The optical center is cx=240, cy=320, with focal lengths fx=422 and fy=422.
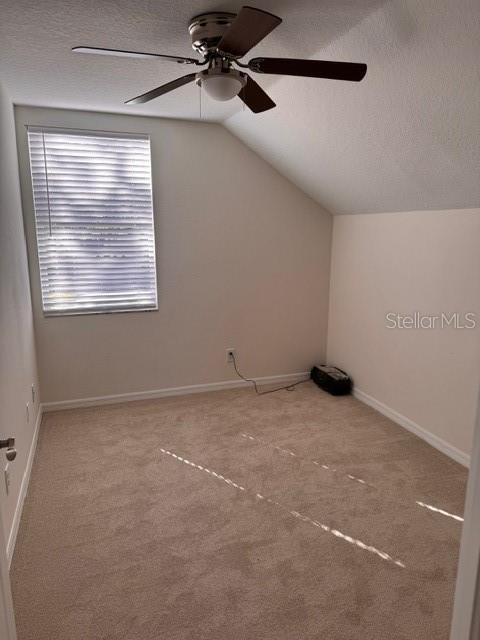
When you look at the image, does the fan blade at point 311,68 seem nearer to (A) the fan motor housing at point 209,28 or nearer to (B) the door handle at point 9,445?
(A) the fan motor housing at point 209,28

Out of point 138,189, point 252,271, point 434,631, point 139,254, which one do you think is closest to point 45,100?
point 138,189

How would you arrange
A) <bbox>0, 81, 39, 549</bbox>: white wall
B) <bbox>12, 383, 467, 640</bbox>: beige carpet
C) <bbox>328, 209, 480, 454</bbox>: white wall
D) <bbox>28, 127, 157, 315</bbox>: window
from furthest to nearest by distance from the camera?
1. <bbox>28, 127, 157, 315</bbox>: window
2. <bbox>328, 209, 480, 454</bbox>: white wall
3. <bbox>0, 81, 39, 549</bbox>: white wall
4. <bbox>12, 383, 467, 640</bbox>: beige carpet

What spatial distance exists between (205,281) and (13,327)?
69.3 inches

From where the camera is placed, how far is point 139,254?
3.68 metres

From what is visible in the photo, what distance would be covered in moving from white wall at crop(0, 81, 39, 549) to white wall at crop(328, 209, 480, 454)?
8.50ft

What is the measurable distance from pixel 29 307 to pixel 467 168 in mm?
3128

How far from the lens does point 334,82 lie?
2287 millimetres

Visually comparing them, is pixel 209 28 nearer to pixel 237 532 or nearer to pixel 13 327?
pixel 13 327

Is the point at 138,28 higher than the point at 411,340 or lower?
higher

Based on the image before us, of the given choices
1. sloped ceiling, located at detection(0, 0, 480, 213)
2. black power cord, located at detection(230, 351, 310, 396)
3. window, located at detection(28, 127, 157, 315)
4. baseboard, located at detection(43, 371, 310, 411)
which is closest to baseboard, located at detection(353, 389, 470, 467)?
black power cord, located at detection(230, 351, 310, 396)

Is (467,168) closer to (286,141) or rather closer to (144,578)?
(286,141)

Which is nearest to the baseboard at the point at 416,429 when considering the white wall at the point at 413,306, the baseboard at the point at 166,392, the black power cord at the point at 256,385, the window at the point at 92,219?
the white wall at the point at 413,306

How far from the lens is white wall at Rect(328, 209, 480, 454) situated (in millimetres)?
2730

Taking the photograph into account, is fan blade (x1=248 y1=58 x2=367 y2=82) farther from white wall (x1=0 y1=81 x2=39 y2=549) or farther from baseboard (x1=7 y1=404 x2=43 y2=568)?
baseboard (x1=7 y1=404 x2=43 y2=568)
